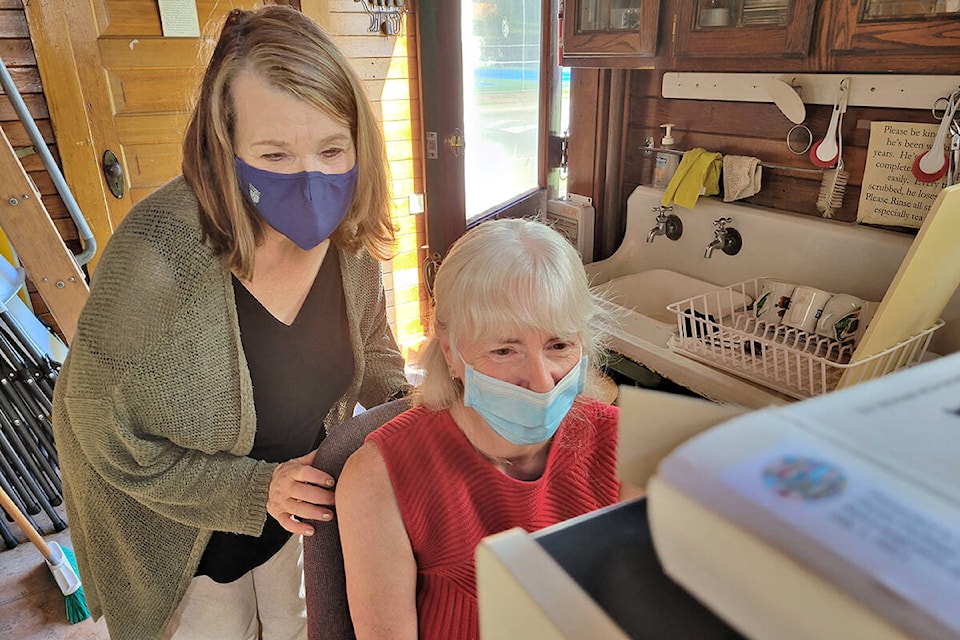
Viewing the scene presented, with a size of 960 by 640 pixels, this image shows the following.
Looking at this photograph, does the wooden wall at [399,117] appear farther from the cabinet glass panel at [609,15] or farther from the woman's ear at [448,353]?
the woman's ear at [448,353]

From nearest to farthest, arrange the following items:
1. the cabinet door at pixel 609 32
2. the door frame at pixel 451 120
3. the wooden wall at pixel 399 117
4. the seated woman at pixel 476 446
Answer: the seated woman at pixel 476 446 → the cabinet door at pixel 609 32 → the door frame at pixel 451 120 → the wooden wall at pixel 399 117

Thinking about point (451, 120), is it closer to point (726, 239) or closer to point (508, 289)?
point (726, 239)

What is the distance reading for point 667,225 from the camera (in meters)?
2.20

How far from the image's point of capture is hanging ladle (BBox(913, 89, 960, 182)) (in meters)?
1.48

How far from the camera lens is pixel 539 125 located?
3.04 metres

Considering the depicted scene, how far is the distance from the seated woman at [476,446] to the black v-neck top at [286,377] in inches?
11.6

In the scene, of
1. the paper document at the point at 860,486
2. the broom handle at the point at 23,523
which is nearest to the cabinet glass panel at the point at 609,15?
the paper document at the point at 860,486

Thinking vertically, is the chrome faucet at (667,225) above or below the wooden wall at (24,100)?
below

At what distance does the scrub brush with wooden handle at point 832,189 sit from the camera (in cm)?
179

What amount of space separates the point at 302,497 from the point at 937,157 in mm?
1556

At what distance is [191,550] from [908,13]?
181 centimetres

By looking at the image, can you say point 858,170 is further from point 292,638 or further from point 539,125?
point 292,638

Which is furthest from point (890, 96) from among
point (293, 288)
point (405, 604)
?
point (405, 604)

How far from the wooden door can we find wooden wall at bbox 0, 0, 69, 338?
1.4 inches
